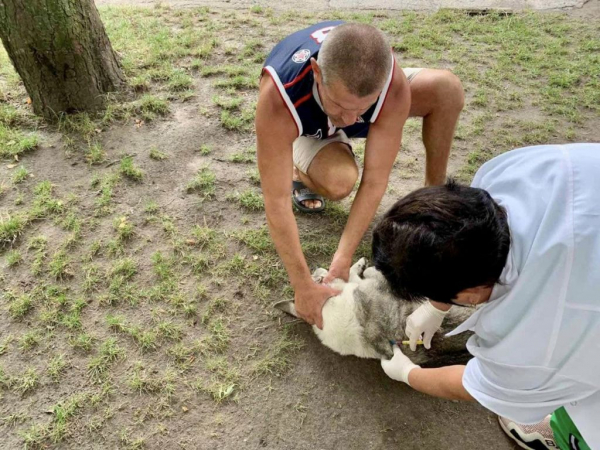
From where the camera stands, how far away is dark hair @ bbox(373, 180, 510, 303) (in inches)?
50.6

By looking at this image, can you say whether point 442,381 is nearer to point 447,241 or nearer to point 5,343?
point 447,241

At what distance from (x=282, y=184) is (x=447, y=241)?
119cm

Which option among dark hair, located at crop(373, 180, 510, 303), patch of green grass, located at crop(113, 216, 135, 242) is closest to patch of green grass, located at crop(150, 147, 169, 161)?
patch of green grass, located at crop(113, 216, 135, 242)

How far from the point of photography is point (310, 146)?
2848 millimetres

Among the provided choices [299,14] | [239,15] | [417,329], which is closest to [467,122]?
[417,329]

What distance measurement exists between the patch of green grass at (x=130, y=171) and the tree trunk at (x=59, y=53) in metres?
0.82

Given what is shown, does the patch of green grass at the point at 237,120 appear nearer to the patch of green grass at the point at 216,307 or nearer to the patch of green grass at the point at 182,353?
the patch of green grass at the point at 216,307

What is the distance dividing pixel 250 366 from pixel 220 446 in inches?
15.8

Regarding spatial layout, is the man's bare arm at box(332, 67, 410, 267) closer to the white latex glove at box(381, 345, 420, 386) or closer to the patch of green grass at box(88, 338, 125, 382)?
the white latex glove at box(381, 345, 420, 386)

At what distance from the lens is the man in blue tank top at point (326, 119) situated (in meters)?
1.97

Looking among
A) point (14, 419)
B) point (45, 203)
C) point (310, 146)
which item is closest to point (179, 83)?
point (45, 203)

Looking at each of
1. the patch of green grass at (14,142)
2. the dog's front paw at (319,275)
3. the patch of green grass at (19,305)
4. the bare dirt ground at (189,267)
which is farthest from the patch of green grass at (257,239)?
the patch of green grass at (14,142)

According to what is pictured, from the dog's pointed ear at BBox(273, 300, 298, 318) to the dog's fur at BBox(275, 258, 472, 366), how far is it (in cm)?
18

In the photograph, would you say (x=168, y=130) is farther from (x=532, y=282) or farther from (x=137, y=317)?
(x=532, y=282)
